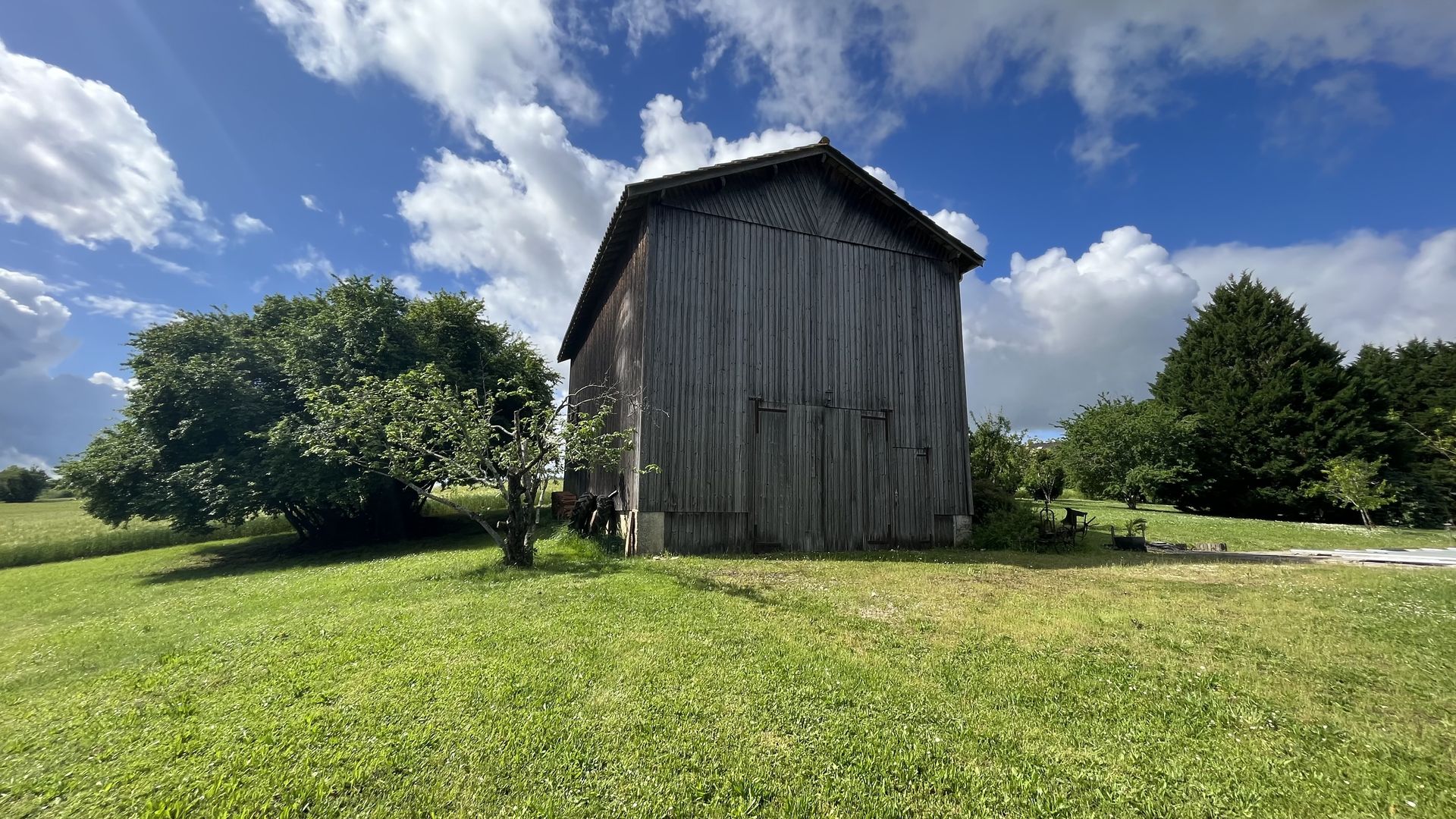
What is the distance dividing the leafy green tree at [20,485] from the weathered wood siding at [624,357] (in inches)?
1900

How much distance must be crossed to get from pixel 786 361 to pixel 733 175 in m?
4.97

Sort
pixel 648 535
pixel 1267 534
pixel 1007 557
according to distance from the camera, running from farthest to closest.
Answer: pixel 1267 534 < pixel 1007 557 < pixel 648 535

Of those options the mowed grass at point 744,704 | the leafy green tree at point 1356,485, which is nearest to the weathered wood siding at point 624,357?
the mowed grass at point 744,704

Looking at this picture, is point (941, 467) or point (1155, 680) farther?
point (941, 467)

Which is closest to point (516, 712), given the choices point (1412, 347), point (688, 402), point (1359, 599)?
point (688, 402)

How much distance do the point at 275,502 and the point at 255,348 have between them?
18.5 ft

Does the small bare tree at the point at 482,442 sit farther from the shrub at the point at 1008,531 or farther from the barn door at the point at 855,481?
the shrub at the point at 1008,531

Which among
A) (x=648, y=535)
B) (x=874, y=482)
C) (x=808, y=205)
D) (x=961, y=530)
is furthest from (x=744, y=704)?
(x=808, y=205)

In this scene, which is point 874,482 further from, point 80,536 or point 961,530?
point 80,536

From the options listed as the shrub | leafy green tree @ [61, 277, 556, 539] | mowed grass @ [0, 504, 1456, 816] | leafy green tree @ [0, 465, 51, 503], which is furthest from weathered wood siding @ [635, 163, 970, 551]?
leafy green tree @ [0, 465, 51, 503]

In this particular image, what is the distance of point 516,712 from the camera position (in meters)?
4.30

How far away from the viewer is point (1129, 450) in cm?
3122

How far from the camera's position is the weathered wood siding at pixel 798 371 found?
12664 mm

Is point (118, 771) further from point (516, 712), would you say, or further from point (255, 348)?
point (255, 348)
